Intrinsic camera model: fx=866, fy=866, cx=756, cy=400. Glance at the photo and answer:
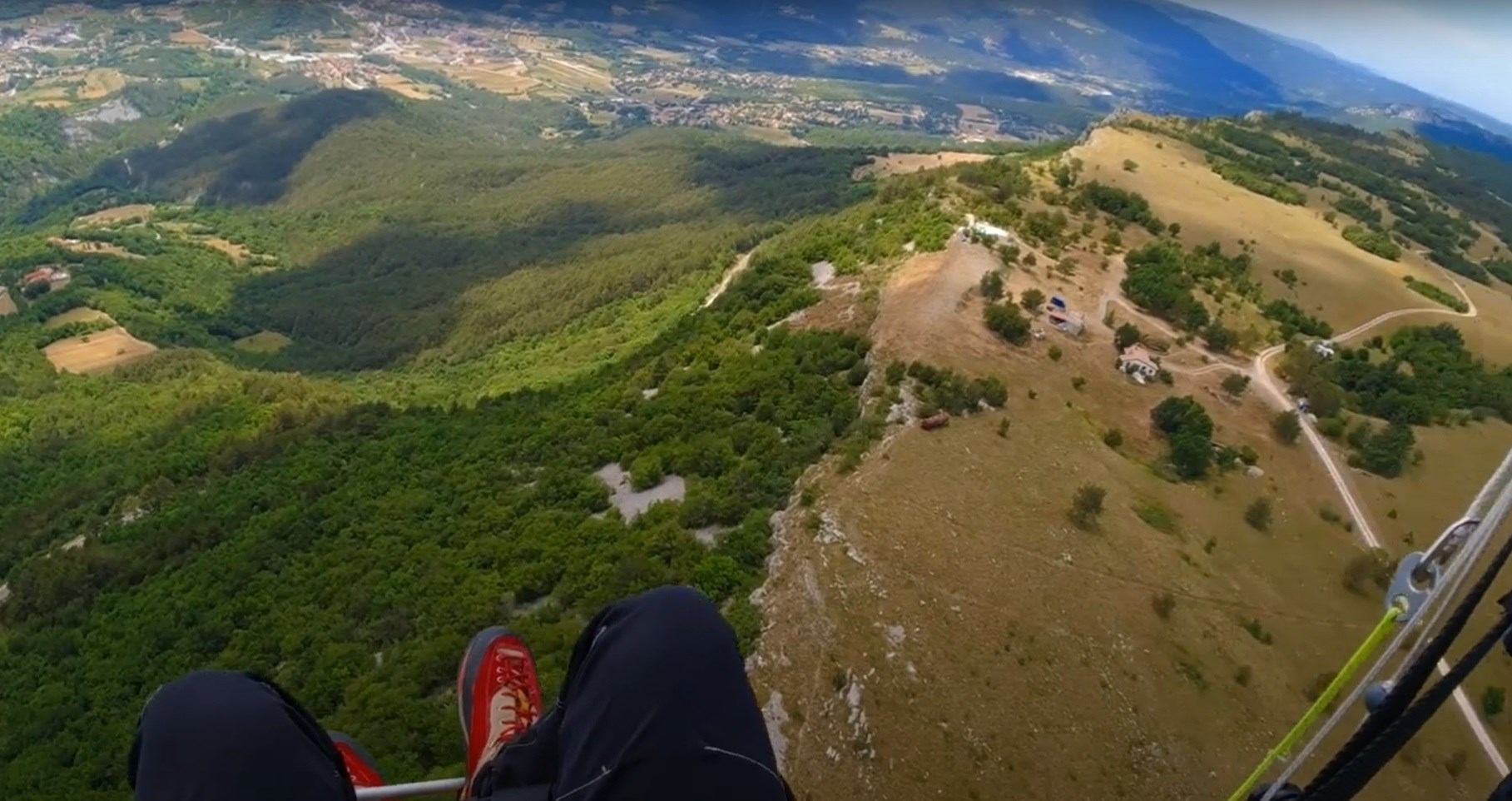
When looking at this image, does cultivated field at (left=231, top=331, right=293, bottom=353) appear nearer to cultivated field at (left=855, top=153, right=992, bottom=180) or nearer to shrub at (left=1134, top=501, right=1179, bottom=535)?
cultivated field at (left=855, top=153, right=992, bottom=180)

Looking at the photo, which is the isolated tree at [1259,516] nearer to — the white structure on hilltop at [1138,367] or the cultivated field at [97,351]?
the white structure on hilltop at [1138,367]

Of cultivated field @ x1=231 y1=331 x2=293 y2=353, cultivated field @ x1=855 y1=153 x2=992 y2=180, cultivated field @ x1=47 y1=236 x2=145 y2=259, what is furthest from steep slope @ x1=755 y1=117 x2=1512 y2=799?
cultivated field @ x1=47 y1=236 x2=145 y2=259

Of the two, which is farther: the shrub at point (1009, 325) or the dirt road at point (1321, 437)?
the shrub at point (1009, 325)

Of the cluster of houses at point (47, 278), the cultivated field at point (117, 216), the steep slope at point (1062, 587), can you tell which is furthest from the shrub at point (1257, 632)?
the cultivated field at point (117, 216)

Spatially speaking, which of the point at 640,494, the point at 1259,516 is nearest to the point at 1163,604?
the point at 1259,516

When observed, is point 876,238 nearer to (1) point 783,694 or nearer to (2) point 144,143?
(1) point 783,694
